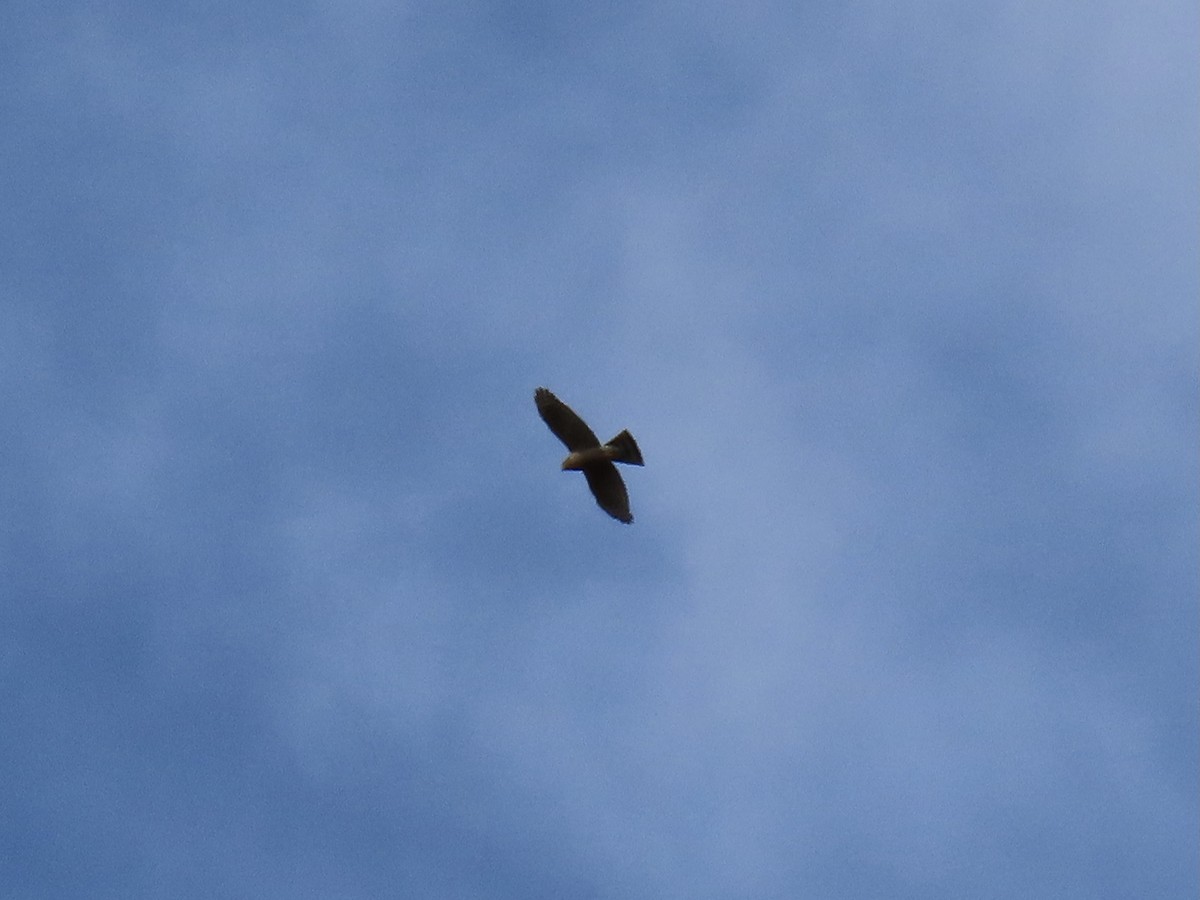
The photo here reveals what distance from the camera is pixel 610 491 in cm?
4206

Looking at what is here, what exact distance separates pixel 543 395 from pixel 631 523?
3540mm

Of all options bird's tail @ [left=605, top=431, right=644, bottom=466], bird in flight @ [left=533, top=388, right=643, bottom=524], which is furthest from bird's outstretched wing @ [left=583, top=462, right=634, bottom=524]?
bird's tail @ [left=605, top=431, right=644, bottom=466]

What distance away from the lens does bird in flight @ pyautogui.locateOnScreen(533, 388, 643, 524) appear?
41.3 meters

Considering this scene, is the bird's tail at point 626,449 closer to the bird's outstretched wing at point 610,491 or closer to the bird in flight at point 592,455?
the bird in flight at point 592,455

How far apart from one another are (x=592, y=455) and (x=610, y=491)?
41.2 inches

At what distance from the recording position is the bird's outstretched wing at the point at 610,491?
4191 cm

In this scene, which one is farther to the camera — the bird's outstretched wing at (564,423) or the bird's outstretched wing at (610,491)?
the bird's outstretched wing at (610,491)

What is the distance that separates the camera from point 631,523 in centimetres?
4184

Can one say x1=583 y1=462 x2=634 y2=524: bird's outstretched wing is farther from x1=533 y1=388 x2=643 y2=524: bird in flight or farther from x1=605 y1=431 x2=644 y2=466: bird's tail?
x1=605 y1=431 x2=644 y2=466: bird's tail

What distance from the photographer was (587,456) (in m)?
41.6

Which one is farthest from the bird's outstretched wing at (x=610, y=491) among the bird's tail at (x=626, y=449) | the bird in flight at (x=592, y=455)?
the bird's tail at (x=626, y=449)

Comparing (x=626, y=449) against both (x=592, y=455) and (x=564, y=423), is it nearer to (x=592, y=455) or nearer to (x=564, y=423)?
(x=592, y=455)

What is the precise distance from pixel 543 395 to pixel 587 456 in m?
1.76

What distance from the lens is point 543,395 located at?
41969mm
